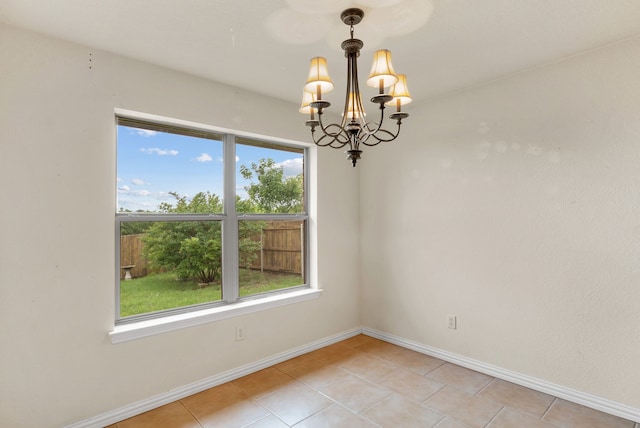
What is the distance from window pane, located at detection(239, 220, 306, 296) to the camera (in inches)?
121

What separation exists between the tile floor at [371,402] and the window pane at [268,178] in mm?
1506

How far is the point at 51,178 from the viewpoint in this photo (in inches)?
80.1

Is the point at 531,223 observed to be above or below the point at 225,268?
above

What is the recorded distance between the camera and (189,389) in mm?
2506

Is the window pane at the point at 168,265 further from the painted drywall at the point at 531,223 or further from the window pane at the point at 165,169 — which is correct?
the painted drywall at the point at 531,223

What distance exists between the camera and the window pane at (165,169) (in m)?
2.47

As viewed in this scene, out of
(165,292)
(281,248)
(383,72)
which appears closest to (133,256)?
(165,292)

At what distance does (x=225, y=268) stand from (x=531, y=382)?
262 cm

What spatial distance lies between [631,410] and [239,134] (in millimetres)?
3486

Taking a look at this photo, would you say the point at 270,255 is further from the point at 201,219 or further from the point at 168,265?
the point at 168,265

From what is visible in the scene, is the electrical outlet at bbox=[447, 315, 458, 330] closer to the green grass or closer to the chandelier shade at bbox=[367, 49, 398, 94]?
the green grass

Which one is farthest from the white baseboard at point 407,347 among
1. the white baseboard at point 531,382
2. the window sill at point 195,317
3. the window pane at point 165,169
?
the window pane at point 165,169

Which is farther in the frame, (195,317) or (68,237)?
(195,317)

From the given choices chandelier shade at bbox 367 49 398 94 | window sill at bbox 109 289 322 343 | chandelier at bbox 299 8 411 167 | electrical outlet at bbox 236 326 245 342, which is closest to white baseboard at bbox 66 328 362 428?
electrical outlet at bbox 236 326 245 342
